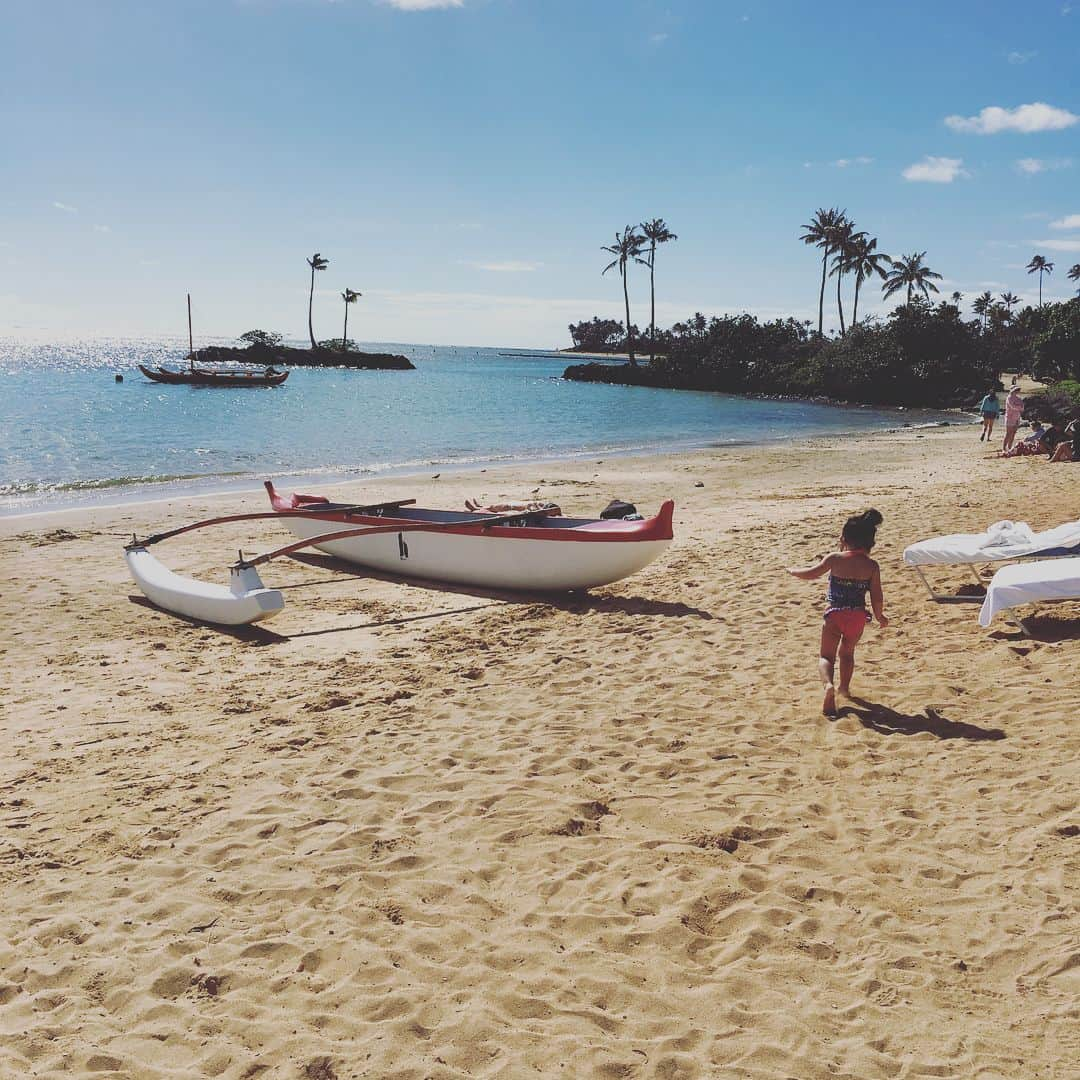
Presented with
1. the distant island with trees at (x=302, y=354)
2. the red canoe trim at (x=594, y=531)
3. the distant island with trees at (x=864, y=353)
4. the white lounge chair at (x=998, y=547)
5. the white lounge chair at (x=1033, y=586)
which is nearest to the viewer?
the white lounge chair at (x=1033, y=586)

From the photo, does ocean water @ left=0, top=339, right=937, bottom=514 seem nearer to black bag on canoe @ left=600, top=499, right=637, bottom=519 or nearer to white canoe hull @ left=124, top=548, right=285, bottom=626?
white canoe hull @ left=124, top=548, right=285, bottom=626

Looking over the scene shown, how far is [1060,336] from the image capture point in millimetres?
42594

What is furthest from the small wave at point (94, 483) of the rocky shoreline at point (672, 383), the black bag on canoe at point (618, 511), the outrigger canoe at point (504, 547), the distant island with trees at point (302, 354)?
the distant island with trees at point (302, 354)

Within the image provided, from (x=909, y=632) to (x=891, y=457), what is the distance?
755 inches

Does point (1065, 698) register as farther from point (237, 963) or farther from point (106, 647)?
point (106, 647)

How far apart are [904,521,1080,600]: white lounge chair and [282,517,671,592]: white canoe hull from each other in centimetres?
251

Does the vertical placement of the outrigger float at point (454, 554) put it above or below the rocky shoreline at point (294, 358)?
below

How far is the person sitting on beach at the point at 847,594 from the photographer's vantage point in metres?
5.52

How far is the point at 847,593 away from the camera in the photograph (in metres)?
5.64

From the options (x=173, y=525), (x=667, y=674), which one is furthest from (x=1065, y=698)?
(x=173, y=525)

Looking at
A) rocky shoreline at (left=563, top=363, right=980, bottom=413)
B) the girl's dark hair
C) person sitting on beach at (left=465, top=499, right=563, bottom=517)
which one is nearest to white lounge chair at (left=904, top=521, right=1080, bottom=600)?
the girl's dark hair

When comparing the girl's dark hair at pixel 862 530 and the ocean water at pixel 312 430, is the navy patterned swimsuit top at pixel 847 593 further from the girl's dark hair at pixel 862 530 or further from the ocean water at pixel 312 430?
the ocean water at pixel 312 430

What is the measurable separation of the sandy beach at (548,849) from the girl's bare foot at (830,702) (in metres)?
0.10

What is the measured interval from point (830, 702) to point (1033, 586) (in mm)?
2028
